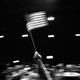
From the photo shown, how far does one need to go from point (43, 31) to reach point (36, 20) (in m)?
0.18

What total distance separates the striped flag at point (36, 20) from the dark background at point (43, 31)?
0.04 m

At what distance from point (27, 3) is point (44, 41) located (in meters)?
0.24

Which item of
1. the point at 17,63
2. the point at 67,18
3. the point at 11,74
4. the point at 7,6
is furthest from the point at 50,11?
the point at 11,74

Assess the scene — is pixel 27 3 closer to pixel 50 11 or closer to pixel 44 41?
pixel 50 11

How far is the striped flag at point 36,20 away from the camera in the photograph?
50.1 inches

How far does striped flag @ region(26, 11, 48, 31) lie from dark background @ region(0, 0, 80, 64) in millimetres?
42

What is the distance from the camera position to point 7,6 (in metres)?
1.39

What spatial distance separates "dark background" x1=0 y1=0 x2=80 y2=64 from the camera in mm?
1374

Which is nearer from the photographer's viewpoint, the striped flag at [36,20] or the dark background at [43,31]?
the striped flag at [36,20]

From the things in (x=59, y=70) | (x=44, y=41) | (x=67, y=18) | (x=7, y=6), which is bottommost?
(x=59, y=70)

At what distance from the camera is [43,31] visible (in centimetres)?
143

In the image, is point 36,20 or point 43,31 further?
point 43,31

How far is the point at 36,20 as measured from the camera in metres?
1.26

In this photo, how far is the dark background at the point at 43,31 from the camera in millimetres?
1374
